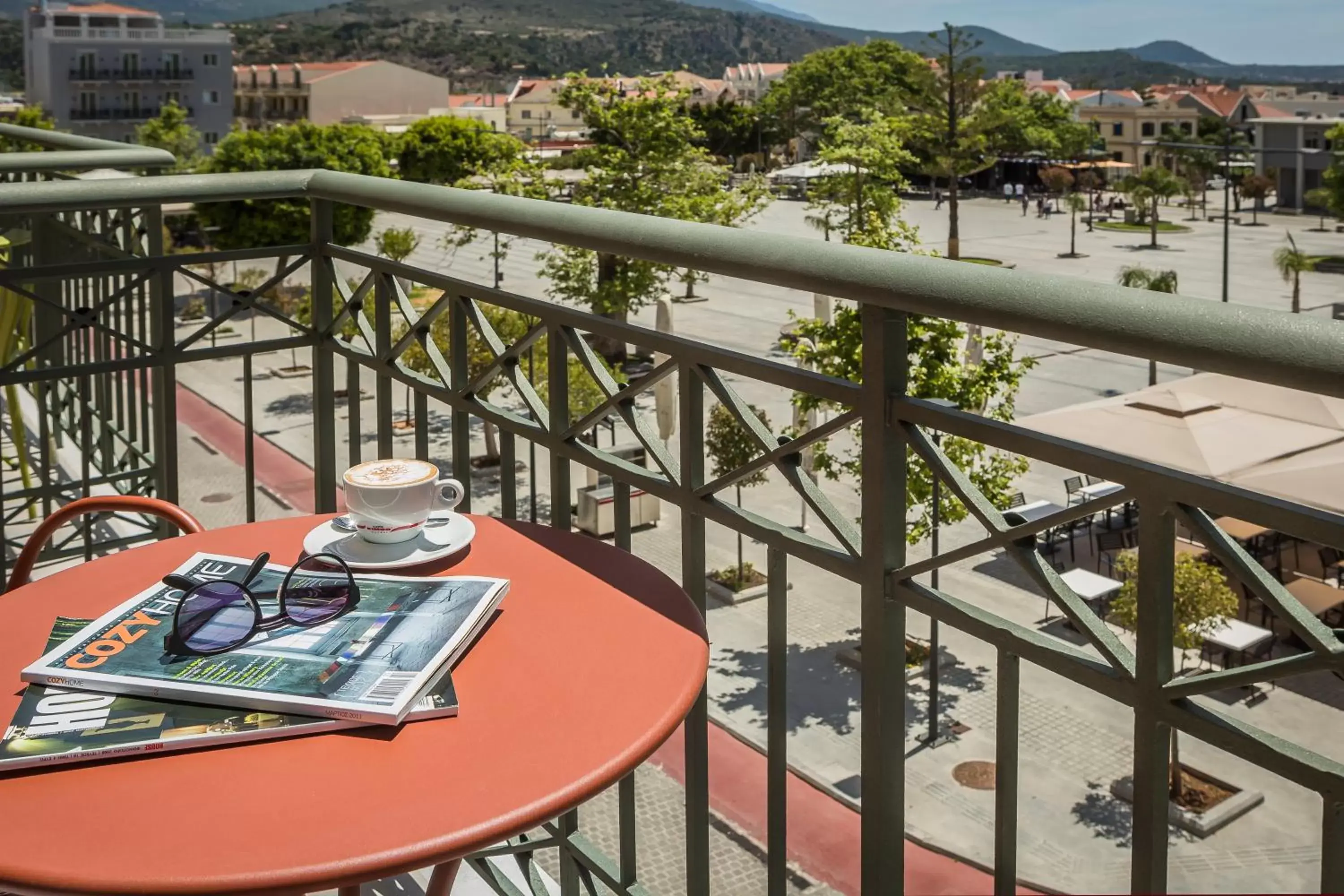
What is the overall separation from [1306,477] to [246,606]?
1026cm

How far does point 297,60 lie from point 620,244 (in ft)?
565

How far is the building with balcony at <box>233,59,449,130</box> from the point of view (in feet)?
321

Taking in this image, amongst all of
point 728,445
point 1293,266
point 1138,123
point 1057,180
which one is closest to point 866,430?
point 728,445

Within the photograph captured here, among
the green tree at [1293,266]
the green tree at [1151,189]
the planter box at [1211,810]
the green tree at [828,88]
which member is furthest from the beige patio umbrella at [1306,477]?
the green tree at [828,88]

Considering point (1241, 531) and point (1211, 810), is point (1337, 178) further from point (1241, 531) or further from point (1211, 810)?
point (1211, 810)

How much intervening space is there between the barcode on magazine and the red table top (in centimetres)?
4

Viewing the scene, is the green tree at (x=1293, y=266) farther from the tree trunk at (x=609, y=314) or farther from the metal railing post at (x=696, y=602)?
the metal railing post at (x=696, y=602)

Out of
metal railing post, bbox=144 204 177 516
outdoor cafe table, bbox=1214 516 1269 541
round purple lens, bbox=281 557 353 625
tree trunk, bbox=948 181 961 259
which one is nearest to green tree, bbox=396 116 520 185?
tree trunk, bbox=948 181 961 259

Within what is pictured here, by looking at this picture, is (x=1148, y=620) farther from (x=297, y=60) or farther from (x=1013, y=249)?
(x=297, y=60)

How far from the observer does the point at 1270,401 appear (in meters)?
12.1

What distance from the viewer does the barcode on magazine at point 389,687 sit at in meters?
1.31

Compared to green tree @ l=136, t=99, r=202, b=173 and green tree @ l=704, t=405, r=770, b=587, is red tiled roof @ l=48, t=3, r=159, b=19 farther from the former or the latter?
green tree @ l=704, t=405, r=770, b=587

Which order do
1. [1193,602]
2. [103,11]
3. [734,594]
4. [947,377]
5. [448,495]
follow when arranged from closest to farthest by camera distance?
1. [448,495]
2. [1193,602]
3. [947,377]
4. [734,594]
5. [103,11]

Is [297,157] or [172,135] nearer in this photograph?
[297,157]
